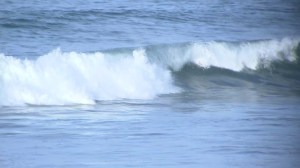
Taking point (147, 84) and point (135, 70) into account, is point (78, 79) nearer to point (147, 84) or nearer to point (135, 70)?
point (147, 84)

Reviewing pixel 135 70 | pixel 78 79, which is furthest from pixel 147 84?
pixel 78 79

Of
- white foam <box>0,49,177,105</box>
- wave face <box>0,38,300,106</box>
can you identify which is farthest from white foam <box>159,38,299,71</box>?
white foam <box>0,49,177,105</box>

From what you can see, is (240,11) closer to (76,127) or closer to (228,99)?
(228,99)

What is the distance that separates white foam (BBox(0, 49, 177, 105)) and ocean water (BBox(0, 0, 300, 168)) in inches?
1.0

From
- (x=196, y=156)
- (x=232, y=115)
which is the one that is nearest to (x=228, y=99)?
(x=232, y=115)

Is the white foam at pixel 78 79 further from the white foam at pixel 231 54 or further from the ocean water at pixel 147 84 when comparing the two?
the white foam at pixel 231 54

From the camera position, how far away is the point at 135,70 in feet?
50.7

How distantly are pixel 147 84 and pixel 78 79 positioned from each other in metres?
1.32

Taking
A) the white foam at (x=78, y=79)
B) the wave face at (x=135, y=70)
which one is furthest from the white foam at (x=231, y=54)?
the white foam at (x=78, y=79)

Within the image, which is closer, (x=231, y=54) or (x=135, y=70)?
(x=135, y=70)

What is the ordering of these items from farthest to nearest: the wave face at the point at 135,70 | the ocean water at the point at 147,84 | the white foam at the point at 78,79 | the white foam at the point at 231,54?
the white foam at the point at 231,54
the wave face at the point at 135,70
the white foam at the point at 78,79
the ocean water at the point at 147,84

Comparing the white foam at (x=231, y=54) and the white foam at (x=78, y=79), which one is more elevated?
the white foam at (x=78, y=79)

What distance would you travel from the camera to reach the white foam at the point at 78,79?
12758 millimetres

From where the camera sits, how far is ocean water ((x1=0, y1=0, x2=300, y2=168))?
8.97 meters
